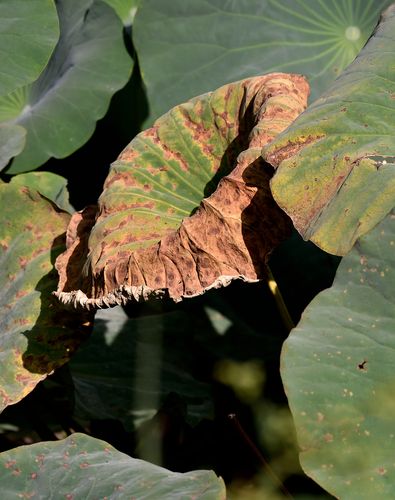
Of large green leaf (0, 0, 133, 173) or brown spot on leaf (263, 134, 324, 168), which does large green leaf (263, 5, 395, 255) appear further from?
large green leaf (0, 0, 133, 173)

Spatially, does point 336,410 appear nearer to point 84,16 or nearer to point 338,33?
point 338,33

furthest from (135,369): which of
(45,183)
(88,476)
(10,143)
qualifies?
(88,476)

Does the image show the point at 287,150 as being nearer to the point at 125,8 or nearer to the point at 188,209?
the point at 188,209

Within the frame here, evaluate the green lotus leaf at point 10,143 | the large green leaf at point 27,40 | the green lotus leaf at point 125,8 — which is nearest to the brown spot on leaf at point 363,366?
the green lotus leaf at point 10,143

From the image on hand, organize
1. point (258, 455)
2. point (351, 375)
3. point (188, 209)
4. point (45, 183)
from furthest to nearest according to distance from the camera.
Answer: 1. point (45, 183)
2. point (188, 209)
3. point (258, 455)
4. point (351, 375)

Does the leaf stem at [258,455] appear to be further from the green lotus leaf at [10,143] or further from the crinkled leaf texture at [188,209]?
the green lotus leaf at [10,143]
